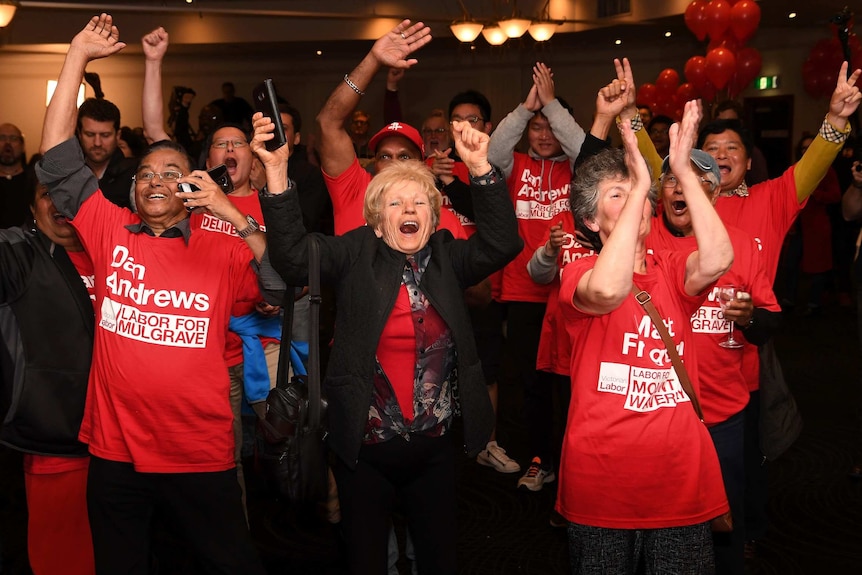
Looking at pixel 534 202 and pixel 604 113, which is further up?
pixel 604 113

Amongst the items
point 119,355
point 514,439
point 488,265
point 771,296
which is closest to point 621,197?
point 488,265

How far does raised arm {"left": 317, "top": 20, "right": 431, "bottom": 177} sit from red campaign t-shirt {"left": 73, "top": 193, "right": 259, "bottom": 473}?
793 millimetres

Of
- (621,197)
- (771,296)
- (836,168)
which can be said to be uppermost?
(836,168)

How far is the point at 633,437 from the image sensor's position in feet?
8.02

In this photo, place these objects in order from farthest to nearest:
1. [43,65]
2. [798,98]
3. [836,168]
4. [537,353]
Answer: [43,65] → [798,98] → [836,168] → [537,353]

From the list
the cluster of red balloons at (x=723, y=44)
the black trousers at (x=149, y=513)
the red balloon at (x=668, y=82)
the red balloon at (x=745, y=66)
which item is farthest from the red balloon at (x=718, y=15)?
the black trousers at (x=149, y=513)

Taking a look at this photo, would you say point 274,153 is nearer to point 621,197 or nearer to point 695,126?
point 621,197

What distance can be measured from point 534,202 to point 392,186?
1957 mm

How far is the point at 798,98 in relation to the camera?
1473 centimetres

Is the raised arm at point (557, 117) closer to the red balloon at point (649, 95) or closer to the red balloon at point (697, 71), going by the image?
the red balloon at point (697, 71)

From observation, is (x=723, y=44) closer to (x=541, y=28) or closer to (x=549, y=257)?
(x=541, y=28)

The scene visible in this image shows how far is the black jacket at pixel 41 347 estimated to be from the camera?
3006 millimetres

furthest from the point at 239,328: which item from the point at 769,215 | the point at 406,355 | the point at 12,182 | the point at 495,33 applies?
the point at 495,33

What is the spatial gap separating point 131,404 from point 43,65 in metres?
14.6
